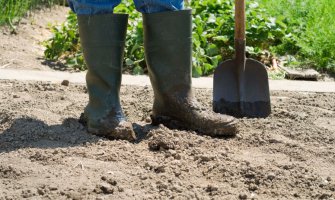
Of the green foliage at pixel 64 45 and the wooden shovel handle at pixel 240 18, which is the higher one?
the wooden shovel handle at pixel 240 18

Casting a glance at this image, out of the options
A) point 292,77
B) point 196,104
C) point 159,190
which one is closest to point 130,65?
point 292,77

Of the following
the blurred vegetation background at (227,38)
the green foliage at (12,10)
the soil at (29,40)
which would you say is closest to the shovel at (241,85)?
the blurred vegetation background at (227,38)

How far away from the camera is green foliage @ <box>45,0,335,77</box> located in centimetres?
531

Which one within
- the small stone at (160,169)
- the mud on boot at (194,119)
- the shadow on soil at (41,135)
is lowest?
the small stone at (160,169)

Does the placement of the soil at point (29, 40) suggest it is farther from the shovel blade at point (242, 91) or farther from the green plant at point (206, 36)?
the shovel blade at point (242, 91)

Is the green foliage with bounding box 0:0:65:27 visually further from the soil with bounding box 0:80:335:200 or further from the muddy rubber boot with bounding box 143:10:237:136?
the muddy rubber boot with bounding box 143:10:237:136

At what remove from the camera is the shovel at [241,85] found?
12.7ft

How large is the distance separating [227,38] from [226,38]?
18 mm

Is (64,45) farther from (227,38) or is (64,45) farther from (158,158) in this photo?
(158,158)

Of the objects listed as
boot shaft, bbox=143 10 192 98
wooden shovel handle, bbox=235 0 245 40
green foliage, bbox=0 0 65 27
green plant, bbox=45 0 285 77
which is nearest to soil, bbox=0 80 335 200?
boot shaft, bbox=143 10 192 98

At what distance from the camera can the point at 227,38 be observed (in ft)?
17.9

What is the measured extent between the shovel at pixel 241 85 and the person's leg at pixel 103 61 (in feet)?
2.46

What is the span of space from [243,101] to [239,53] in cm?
26

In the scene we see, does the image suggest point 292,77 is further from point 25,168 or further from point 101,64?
point 25,168
